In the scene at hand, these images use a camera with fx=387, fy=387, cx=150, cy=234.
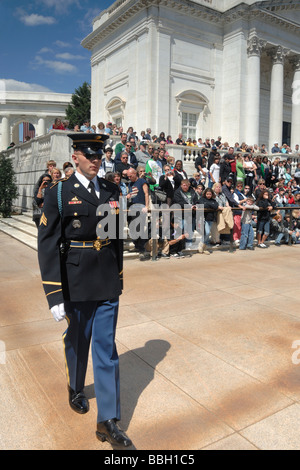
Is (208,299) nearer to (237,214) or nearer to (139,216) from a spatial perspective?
(139,216)

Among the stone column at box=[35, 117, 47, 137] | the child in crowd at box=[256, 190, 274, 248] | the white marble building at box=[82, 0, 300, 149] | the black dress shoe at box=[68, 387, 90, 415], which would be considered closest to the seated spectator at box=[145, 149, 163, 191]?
the child in crowd at box=[256, 190, 274, 248]

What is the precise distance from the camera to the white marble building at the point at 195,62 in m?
23.8

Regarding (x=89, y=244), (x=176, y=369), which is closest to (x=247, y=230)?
(x=176, y=369)

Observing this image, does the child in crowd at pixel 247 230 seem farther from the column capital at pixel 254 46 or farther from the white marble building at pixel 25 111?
the white marble building at pixel 25 111

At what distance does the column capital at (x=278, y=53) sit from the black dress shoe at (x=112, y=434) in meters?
30.2

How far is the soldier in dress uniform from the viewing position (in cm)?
274

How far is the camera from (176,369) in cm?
376

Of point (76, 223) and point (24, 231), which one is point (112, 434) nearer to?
point (76, 223)

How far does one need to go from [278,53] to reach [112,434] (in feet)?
99.5

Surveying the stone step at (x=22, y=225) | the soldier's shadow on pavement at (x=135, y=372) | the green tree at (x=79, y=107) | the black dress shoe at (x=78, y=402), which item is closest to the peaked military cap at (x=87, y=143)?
the black dress shoe at (x=78, y=402)

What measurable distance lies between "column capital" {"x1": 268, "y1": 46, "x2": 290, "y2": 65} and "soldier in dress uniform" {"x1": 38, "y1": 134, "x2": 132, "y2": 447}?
95.8ft

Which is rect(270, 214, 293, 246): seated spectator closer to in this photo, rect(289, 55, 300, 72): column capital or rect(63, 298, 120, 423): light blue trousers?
rect(63, 298, 120, 423): light blue trousers

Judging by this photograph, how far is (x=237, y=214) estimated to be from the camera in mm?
11320

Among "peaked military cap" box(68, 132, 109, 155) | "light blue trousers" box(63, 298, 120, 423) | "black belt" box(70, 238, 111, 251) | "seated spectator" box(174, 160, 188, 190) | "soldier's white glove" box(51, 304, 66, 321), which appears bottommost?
"light blue trousers" box(63, 298, 120, 423)
